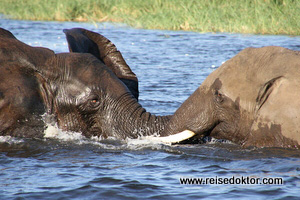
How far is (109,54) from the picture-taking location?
27.0ft

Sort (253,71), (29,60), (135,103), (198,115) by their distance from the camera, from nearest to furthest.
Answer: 1. (253,71)
2. (198,115)
3. (29,60)
4. (135,103)

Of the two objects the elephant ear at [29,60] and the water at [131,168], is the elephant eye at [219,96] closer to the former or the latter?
the water at [131,168]

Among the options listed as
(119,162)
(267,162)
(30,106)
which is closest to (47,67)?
(30,106)

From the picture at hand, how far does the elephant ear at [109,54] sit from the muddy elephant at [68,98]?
4.45 ft

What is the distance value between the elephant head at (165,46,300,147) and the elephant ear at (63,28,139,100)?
6.38 feet

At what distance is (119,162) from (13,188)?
1.24 meters

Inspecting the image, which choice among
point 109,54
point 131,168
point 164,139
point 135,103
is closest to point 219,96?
point 164,139

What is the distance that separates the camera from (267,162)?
18.4ft

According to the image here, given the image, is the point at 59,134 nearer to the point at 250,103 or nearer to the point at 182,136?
the point at 182,136

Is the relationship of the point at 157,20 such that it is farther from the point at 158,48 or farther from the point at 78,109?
the point at 78,109

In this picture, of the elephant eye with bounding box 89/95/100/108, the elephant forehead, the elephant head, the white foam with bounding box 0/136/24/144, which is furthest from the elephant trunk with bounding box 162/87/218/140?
the white foam with bounding box 0/136/24/144

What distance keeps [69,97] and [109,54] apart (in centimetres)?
197

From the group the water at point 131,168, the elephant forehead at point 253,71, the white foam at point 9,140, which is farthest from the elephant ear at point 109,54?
the elephant forehead at point 253,71

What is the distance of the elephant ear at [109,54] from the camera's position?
7926 mm
